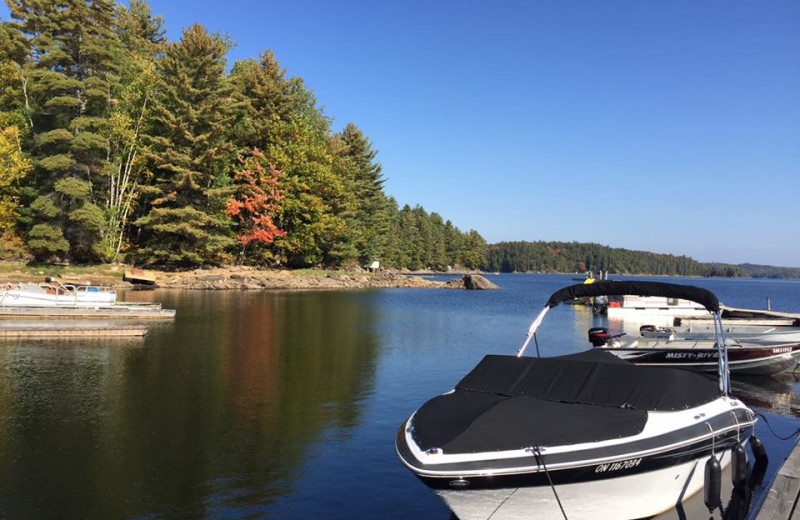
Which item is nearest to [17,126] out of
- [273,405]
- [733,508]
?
[273,405]

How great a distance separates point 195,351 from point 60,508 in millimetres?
13252

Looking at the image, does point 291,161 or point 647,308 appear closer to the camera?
point 647,308

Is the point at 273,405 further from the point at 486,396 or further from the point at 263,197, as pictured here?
the point at 263,197

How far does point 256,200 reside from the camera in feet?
200

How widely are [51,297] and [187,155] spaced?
1182 inches

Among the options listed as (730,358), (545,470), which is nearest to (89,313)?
(545,470)

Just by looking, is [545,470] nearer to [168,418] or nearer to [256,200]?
[168,418]

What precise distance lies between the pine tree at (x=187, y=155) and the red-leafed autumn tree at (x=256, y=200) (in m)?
3.34

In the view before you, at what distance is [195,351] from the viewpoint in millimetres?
20766

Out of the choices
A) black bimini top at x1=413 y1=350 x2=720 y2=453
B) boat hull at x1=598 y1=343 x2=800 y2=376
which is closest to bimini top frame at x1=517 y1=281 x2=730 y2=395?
black bimini top at x1=413 y1=350 x2=720 y2=453

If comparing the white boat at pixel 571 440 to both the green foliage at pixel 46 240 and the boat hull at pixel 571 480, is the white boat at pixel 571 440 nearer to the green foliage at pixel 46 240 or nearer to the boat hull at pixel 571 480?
the boat hull at pixel 571 480

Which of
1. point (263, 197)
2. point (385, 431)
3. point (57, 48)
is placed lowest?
point (385, 431)

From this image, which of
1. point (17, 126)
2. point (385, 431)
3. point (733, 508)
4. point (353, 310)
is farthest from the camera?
point (17, 126)

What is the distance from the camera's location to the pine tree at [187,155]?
53469 mm
